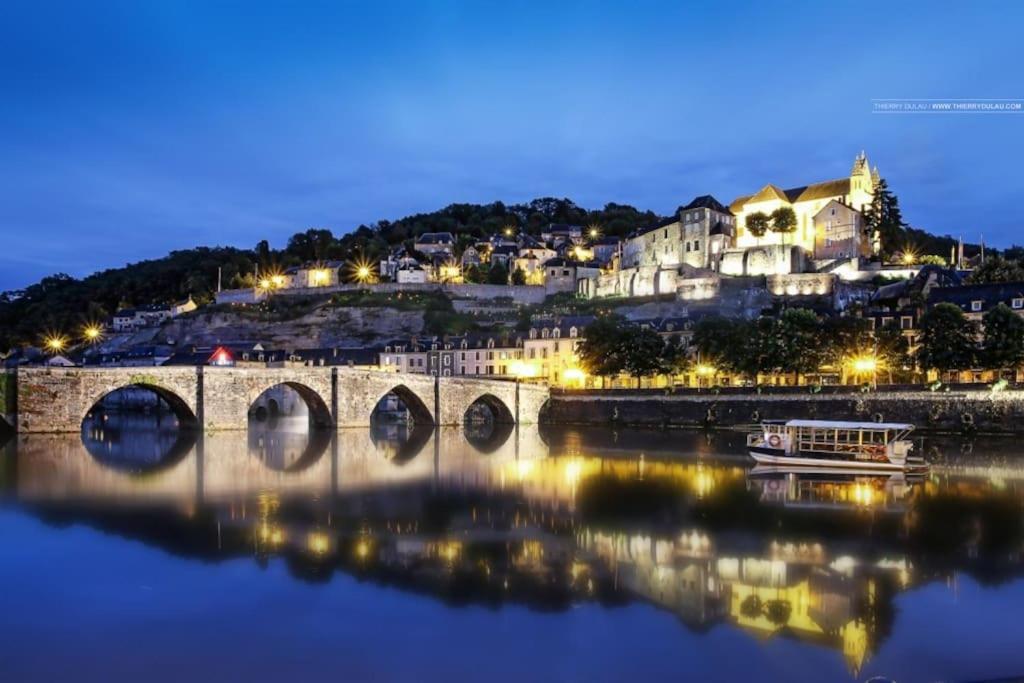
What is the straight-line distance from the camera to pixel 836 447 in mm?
27422

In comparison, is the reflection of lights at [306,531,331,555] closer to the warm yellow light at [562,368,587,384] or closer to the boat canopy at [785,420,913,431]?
the boat canopy at [785,420,913,431]

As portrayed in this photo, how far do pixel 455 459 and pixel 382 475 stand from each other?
5125mm

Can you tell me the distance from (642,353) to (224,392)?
78.6ft

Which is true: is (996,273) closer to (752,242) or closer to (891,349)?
(891,349)

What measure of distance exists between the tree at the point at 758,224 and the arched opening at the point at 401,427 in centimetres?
3380

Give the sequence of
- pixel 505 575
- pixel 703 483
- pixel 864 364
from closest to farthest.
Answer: pixel 505 575, pixel 703 483, pixel 864 364

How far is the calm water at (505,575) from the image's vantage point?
384 inches

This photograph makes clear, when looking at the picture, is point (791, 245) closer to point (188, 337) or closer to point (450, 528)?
point (188, 337)

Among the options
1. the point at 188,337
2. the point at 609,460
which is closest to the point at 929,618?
the point at 609,460

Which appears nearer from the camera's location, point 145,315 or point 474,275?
point 474,275

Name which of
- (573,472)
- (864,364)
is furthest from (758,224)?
(573,472)

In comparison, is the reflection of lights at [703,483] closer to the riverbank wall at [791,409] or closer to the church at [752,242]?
the riverbank wall at [791,409]

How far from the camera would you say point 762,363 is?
155ft

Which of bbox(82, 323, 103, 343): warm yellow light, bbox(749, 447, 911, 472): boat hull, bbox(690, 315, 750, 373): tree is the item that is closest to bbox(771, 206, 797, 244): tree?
bbox(690, 315, 750, 373): tree
